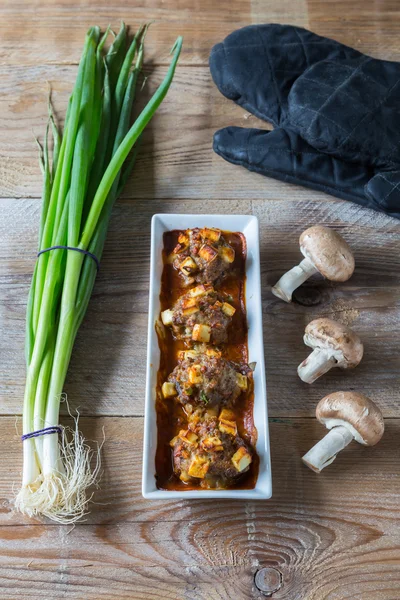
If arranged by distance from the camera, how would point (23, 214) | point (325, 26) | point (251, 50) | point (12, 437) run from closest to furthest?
point (12, 437) → point (23, 214) → point (251, 50) → point (325, 26)

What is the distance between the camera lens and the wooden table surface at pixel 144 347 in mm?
1383

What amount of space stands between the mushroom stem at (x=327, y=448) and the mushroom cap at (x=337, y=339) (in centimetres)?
19

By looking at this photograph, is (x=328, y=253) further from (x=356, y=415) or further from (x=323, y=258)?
(x=356, y=415)

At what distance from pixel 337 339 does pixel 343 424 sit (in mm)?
215

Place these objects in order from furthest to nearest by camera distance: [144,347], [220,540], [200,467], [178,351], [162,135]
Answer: [162,135] < [144,347] < [178,351] < [220,540] < [200,467]

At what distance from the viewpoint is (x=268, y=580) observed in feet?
4.51

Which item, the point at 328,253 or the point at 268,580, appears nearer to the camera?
the point at 268,580

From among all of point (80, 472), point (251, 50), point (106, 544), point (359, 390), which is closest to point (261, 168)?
point (251, 50)

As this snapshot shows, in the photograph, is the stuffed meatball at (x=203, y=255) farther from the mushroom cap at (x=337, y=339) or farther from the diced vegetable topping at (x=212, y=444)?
the diced vegetable topping at (x=212, y=444)

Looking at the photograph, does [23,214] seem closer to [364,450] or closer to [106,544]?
[106,544]

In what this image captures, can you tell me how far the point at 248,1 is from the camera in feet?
7.21

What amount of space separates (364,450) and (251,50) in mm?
1360

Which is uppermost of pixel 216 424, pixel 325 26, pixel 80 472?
pixel 325 26

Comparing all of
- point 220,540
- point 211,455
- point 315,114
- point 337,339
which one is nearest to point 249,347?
point 337,339
